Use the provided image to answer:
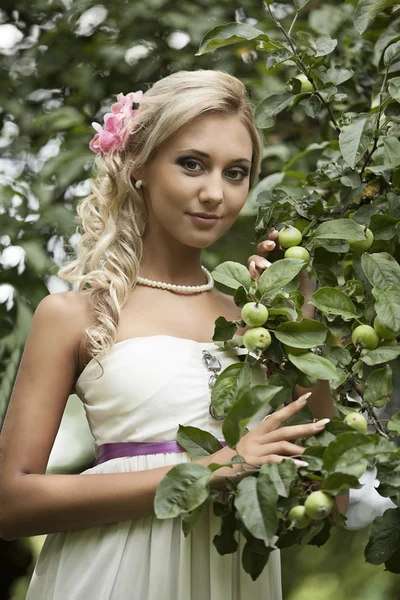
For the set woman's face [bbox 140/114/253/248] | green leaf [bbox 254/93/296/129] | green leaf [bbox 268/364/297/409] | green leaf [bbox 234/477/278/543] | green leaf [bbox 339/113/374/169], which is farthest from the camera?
woman's face [bbox 140/114/253/248]

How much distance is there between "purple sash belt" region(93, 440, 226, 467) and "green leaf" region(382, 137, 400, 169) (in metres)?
0.56

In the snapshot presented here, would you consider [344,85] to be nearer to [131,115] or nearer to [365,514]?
[131,115]

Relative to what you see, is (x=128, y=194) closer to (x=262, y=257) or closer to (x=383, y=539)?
(x=262, y=257)

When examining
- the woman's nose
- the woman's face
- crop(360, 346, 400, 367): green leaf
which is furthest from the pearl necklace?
crop(360, 346, 400, 367): green leaf

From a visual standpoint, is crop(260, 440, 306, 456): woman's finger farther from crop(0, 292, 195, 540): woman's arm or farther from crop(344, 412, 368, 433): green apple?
crop(0, 292, 195, 540): woman's arm

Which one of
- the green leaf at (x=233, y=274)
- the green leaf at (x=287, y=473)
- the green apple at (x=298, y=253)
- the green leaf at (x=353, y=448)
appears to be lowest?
the green leaf at (x=287, y=473)

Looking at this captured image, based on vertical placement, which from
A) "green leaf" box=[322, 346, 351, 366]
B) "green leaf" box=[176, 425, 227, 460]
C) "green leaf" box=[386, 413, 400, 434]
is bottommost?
"green leaf" box=[176, 425, 227, 460]

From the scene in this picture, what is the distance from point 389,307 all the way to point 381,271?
0.28ft

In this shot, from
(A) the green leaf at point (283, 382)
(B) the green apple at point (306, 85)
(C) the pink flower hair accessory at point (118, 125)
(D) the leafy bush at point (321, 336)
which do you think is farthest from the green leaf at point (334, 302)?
(C) the pink flower hair accessory at point (118, 125)

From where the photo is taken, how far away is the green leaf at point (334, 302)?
4.06 ft

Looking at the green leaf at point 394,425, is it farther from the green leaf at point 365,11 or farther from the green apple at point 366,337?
the green leaf at point 365,11

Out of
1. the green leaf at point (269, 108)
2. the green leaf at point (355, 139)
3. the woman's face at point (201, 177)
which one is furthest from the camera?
the woman's face at point (201, 177)

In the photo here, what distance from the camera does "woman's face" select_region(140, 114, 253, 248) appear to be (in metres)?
1.54

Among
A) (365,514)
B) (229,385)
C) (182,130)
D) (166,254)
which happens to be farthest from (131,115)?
(365,514)
